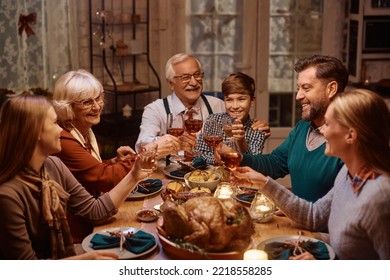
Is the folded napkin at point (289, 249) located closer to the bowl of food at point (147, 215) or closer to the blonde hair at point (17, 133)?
the bowl of food at point (147, 215)

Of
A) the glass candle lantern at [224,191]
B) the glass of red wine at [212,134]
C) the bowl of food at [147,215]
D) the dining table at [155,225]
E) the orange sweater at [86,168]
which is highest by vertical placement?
the glass of red wine at [212,134]

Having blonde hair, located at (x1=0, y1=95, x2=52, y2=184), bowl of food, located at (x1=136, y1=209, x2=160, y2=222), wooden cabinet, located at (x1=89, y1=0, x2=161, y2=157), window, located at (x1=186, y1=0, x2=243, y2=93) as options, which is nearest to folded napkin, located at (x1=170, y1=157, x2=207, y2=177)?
bowl of food, located at (x1=136, y1=209, x2=160, y2=222)

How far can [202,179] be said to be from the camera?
224cm

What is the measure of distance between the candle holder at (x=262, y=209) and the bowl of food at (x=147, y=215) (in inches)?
12.7

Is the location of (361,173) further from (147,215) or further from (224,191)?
(147,215)

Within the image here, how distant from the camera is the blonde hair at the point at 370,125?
158cm

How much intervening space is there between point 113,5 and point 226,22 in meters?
0.85

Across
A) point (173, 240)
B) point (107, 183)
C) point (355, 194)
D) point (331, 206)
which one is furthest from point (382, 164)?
point (107, 183)

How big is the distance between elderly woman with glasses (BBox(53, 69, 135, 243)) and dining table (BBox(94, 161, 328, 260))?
0.16 metres

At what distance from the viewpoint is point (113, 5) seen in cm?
431

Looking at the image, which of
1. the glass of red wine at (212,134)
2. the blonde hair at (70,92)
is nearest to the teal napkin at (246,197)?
the glass of red wine at (212,134)
